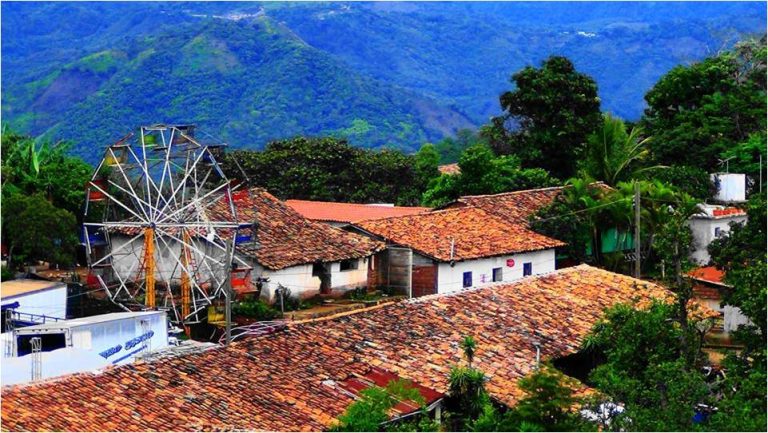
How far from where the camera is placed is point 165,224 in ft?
80.6

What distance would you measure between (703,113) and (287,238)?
18171 mm

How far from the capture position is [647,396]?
51.6 feet

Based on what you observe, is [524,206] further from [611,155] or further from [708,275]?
[611,155]

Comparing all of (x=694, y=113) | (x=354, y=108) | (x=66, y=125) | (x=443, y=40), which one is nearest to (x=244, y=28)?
(x=354, y=108)

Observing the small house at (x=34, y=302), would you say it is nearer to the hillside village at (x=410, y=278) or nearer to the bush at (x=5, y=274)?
the hillside village at (x=410, y=278)

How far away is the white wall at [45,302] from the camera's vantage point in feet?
78.2

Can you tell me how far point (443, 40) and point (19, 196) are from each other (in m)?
131

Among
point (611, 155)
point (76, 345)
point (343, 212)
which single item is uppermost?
point (611, 155)

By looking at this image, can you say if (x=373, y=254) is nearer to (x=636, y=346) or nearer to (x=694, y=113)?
(x=636, y=346)

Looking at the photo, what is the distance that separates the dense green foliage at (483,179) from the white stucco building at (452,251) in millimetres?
5152

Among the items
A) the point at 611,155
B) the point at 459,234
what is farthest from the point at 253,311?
the point at 611,155

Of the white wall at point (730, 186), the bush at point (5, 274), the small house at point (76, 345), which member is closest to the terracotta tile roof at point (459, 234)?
the bush at point (5, 274)

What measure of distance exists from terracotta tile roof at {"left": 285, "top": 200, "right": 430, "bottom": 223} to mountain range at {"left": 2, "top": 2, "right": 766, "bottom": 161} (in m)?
25.8

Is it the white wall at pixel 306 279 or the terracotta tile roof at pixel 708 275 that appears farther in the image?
the terracotta tile roof at pixel 708 275
